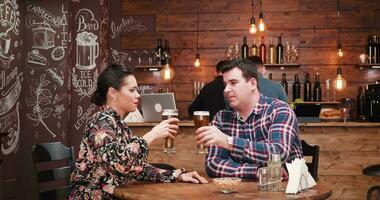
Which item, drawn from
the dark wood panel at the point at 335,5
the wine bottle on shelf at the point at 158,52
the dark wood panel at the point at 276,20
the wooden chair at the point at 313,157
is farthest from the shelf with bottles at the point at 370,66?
the wooden chair at the point at 313,157

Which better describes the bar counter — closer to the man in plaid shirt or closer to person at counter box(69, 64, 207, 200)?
the man in plaid shirt

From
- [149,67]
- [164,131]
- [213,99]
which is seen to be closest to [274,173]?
[164,131]

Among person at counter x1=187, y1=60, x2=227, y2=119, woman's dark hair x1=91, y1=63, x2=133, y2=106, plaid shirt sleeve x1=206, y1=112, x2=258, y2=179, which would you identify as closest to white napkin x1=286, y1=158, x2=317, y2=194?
plaid shirt sleeve x1=206, y1=112, x2=258, y2=179

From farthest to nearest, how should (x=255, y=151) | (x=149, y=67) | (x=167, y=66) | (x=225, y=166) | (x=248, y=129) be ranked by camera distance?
(x=149, y=67) → (x=167, y=66) → (x=248, y=129) → (x=225, y=166) → (x=255, y=151)

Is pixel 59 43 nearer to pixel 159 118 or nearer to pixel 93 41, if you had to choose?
pixel 93 41

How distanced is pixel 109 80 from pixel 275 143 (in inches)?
39.7

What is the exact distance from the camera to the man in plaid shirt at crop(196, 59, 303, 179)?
2877 millimetres

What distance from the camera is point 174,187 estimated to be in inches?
108

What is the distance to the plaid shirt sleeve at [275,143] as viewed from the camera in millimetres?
2865

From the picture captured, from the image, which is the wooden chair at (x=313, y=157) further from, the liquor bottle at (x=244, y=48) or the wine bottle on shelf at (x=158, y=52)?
the wine bottle on shelf at (x=158, y=52)

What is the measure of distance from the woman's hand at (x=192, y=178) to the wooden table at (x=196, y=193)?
0.04m

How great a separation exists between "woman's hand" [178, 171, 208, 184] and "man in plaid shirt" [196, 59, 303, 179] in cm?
16

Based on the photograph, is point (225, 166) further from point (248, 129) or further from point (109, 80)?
point (109, 80)

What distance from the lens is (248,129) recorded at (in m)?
3.12
